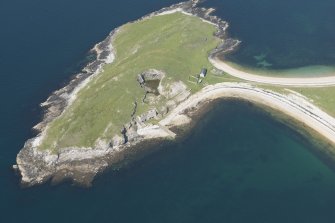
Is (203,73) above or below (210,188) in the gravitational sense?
above

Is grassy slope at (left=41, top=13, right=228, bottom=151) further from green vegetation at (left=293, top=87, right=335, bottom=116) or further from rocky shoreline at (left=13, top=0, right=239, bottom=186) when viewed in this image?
green vegetation at (left=293, top=87, right=335, bottom=116)

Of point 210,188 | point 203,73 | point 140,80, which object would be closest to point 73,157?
point 140,80

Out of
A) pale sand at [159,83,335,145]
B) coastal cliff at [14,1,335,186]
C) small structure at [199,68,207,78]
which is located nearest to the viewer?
coastal cliff at [14,1,335,186]

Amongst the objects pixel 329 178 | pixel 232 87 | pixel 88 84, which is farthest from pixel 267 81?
pixel 88 84

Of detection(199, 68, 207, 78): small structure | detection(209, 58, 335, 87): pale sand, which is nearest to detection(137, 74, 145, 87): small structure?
detection(199, 68, 207, 78): small structure

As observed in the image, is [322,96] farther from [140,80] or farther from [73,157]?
[73,157]

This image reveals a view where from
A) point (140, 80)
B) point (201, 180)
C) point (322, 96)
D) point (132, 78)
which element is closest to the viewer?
point (201, 180)

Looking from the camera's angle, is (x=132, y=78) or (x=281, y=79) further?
(x=281, y=79)
